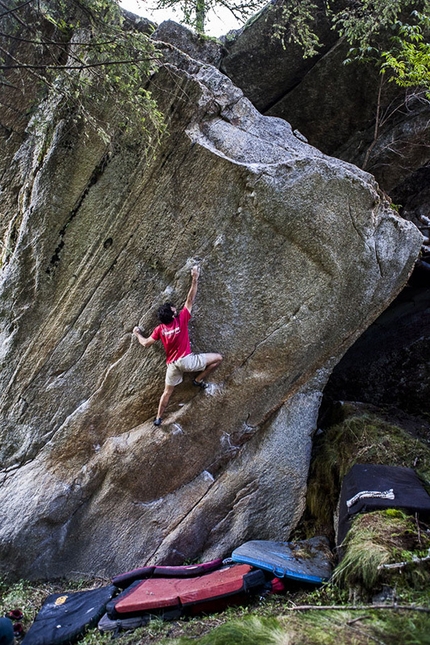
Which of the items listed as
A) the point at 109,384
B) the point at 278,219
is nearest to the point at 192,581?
the point at 109,384

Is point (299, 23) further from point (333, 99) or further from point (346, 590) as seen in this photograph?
point (346, 590)

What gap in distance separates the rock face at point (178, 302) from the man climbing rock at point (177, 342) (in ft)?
1.12

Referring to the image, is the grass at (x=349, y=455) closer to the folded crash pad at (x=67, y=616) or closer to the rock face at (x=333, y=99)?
the folded crash pad at (x=67, y=616)

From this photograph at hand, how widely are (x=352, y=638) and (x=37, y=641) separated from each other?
422 cm

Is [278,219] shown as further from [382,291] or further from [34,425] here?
[34,425]

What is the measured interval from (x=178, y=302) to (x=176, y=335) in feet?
2.29

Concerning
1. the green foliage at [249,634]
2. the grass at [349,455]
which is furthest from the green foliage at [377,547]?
the grass at [349,455]

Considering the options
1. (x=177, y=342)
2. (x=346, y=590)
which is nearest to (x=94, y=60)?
(x=177, y=342)

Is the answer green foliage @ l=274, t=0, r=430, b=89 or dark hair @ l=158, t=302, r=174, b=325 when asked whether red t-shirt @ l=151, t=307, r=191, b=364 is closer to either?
dark hair @ l=158, t=302, r=174, b=325

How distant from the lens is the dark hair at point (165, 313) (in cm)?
705

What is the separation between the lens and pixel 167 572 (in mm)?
6562

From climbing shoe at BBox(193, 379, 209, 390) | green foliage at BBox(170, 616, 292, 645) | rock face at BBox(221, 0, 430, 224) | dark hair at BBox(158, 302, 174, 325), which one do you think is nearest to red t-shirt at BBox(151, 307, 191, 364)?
dark hair at BBox(158, 302, 174, 325)

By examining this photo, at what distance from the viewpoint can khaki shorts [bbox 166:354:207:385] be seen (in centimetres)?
728

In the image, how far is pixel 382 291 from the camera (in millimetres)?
7996
